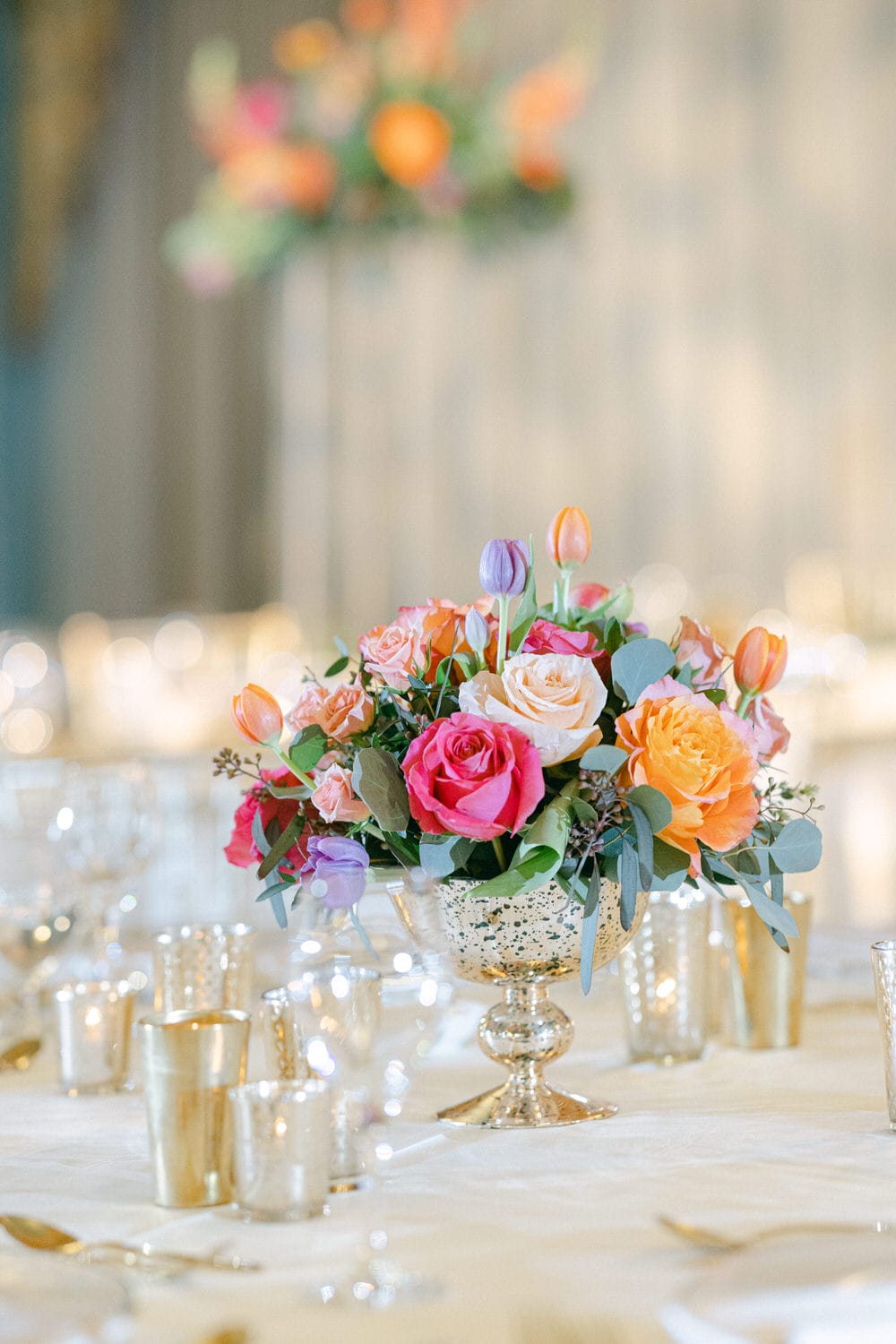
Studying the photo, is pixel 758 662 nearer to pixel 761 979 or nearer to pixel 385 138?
pixel 761 979

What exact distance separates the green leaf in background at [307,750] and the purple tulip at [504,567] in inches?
4.9

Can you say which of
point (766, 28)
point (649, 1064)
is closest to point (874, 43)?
point (766, 28)

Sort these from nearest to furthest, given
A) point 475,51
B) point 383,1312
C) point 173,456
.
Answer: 1. point 383,1312
2. point 475,51
3. point 173,456

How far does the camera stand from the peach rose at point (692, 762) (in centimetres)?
72

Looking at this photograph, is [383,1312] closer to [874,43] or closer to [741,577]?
[741,577]

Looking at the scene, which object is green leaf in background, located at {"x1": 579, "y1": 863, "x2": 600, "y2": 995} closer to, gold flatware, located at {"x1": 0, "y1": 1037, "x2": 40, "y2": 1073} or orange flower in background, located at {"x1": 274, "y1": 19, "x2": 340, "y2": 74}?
gold flatware, located at {"x1": 0, "y1": 1037, "x2": 40, "y2": 1073}

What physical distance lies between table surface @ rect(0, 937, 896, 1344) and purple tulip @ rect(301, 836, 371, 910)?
11 cm

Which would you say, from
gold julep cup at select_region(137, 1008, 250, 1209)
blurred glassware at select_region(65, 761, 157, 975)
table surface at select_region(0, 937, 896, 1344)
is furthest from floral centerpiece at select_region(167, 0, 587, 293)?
gold julep cup at select_region(137, 1008, 250, 1209)

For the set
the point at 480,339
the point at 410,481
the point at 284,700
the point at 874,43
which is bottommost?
the point at 284,700

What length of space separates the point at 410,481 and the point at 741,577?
3.94 ft

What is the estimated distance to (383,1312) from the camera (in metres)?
0.52

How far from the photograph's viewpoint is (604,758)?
73 cm

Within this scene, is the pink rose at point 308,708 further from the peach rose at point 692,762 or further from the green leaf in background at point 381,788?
the peach rose at point 692,762

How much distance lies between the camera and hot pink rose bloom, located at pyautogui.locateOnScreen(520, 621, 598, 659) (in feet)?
2.55
